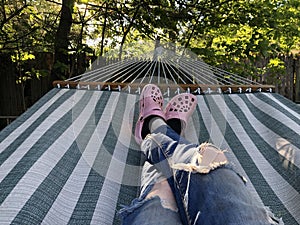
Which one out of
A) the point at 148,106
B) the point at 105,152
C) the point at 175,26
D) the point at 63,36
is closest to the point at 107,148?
the point at 105,152

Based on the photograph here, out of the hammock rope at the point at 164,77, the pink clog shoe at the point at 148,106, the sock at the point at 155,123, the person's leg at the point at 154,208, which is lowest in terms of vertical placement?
the person's leg at the point at 154,208

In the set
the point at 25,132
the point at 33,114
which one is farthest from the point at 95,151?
the point at 33,114

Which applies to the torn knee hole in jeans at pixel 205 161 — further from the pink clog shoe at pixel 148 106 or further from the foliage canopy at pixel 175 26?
the foliage canopy at pixel 175 26

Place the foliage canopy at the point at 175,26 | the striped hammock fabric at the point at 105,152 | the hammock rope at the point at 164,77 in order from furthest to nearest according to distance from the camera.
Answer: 1. the foliage canopy at the point at 175,26
2. the hammock rope at the point at 164,77
3. the striped hammock fabric at the point at 105,152

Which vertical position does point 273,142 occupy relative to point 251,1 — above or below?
below

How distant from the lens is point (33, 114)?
1.31m

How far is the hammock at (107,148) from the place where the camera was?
791mm

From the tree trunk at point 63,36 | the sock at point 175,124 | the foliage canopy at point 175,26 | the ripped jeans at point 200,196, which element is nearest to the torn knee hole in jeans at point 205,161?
the ripped jeans at point 200,196

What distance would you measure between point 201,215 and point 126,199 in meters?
0.30

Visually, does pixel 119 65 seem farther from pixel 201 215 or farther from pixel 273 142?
pixel 201 215

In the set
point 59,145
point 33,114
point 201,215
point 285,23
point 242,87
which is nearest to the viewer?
point 201,215

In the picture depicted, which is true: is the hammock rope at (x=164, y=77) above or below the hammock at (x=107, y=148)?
above

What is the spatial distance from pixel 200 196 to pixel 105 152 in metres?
0.52

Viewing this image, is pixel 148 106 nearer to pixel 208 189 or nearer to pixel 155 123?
pixel 155 123
